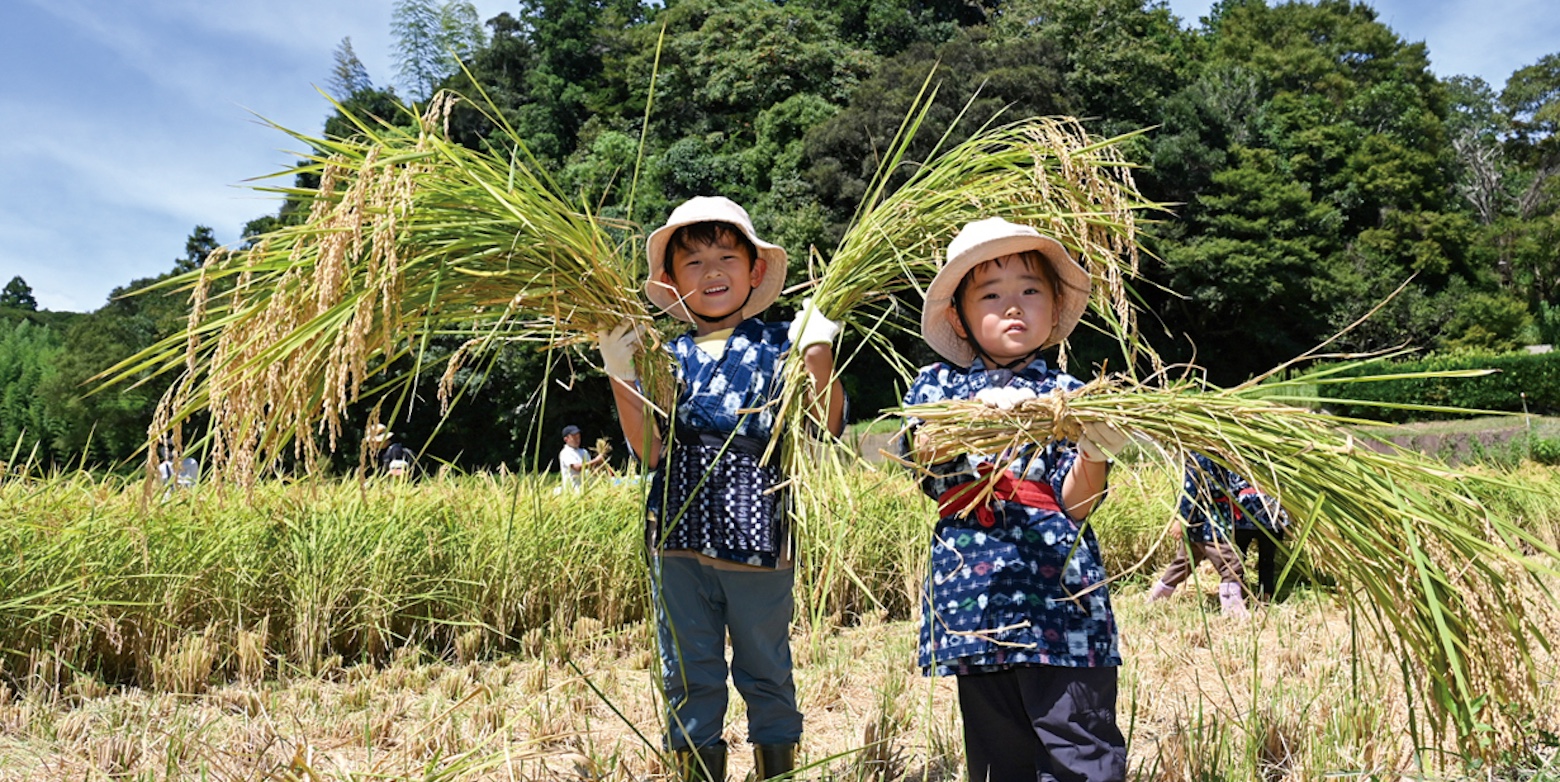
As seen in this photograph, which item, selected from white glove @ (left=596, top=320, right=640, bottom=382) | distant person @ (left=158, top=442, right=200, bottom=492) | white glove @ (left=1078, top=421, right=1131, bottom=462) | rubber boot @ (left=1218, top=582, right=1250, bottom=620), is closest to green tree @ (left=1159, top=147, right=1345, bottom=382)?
rubber boot @ (left=1218, top=582, right=1250, bottom=620)

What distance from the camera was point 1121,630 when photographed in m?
3.67

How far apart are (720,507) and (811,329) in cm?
45

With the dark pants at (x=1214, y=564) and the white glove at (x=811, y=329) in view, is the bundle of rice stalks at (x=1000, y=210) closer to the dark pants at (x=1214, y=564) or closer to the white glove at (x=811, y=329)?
the white glove at (x=811, y=329)

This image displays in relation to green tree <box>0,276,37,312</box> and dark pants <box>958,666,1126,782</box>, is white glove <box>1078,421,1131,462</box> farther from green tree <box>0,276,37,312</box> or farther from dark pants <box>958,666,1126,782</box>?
green tree <box>0,276,37,312</box>

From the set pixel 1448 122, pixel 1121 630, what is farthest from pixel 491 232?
pixel 1448 122

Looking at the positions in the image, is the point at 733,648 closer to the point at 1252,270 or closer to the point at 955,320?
the point at 955,320

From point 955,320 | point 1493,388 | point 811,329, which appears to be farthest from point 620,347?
point 1493,388

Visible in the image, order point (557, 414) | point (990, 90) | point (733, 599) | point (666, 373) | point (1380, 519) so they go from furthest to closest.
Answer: point (557, 414), point (990, 90), point (733, 599), point (666, 373), point (1380, 519)

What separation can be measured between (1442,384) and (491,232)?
735 inches

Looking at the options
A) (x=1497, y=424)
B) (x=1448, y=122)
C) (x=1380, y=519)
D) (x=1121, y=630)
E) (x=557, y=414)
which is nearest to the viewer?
(x=1380, y=519)

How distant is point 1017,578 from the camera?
1.80 meters

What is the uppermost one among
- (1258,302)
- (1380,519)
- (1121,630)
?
(1258,302)

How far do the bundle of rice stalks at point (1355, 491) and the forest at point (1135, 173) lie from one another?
15132mm

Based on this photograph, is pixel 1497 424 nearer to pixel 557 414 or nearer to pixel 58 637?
pixel 58 637
